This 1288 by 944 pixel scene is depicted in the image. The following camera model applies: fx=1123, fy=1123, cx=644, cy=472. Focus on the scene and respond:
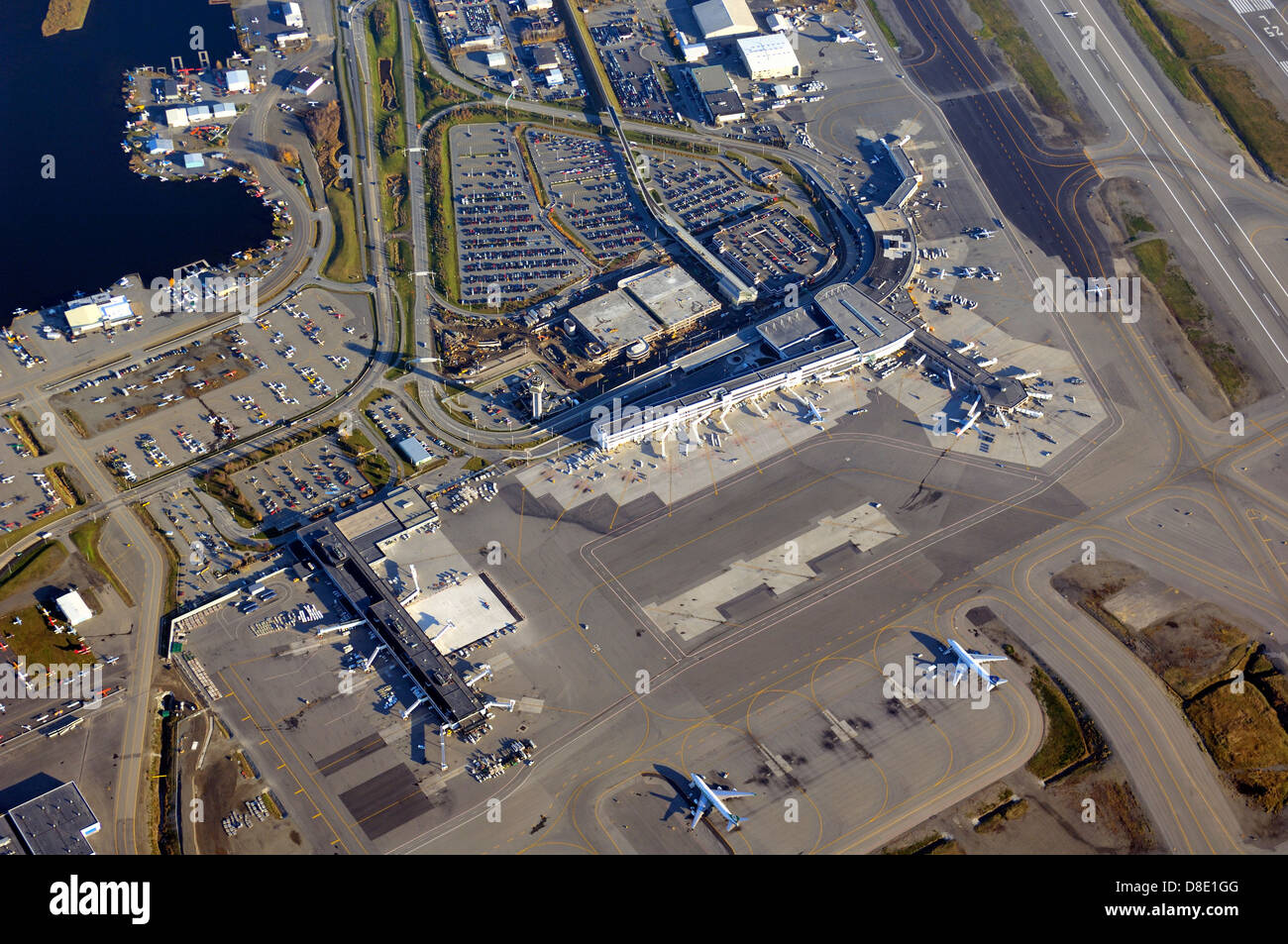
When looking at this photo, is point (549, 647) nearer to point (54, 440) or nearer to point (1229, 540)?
point (54, 440)

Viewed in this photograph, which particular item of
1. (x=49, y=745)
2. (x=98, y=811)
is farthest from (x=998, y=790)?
(x=49, y=745)

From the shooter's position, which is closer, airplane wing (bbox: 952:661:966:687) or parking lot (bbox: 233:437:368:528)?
airplane wing (bbox: 952:661:966:687)

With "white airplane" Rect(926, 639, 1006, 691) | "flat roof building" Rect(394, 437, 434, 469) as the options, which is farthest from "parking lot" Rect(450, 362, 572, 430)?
"white airplane" Rect(926, 639, 1006, 691)

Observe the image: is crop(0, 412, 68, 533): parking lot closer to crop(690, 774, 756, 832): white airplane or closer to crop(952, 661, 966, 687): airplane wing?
crop(690, 774, 756, 832): white airplane

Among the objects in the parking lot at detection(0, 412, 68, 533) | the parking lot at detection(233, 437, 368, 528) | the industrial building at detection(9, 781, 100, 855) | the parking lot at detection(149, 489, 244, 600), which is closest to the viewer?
the industrial building at detection(9, 781, 100, 855)

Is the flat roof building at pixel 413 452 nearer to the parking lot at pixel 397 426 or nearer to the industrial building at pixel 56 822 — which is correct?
the parking lot at pixel 397 426

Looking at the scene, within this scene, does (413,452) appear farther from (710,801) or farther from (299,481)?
Result: (710,801)

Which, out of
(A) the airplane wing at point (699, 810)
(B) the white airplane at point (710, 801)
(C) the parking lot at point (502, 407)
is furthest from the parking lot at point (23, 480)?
(A) the airplane wing at point (699, 810)

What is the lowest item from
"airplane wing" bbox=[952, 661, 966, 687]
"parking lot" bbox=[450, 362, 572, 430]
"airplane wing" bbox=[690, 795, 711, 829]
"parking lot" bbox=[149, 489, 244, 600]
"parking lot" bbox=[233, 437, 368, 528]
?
"airplane wing" bbox=[690, 795, 711, 829]
